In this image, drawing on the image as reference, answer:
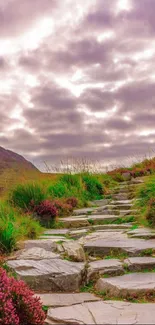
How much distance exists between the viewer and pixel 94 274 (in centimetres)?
561

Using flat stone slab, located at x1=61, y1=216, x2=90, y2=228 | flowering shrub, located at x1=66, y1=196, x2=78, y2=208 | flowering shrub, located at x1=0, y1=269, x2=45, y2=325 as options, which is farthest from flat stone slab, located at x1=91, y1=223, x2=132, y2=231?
flowering shrub, located at x1=0, y1=269, x2=45, y2=325

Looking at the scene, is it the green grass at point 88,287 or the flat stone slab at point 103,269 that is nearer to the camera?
the green grass at point 88,287

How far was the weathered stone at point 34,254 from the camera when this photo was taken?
5.81 meters

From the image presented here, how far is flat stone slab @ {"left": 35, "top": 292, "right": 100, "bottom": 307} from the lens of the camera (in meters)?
4.57

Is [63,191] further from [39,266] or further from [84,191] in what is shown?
[39,266]

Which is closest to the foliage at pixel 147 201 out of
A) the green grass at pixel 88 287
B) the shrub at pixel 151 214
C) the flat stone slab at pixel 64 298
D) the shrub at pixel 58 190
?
the shrub at pixel 151 214

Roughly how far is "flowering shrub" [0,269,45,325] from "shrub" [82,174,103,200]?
9.37 meters

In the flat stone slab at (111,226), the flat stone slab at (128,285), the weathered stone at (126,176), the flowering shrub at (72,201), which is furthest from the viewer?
the weathered stone at (126,176)

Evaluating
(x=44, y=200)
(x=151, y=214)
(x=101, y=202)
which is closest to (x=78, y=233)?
(x=151, y=214)

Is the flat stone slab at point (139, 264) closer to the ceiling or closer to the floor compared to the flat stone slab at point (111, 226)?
closer to the floor

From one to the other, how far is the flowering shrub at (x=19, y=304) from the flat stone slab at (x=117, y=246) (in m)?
2.89

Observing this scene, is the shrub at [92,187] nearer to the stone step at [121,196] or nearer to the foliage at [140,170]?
the stone step at [121,196]

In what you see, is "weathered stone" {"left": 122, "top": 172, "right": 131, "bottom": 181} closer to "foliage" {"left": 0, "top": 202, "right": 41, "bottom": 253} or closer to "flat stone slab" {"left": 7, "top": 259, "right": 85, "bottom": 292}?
"foliage" {"left": 0, "top": 202, "right": 41, "bottom": 253}

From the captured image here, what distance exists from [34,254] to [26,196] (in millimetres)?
4436
